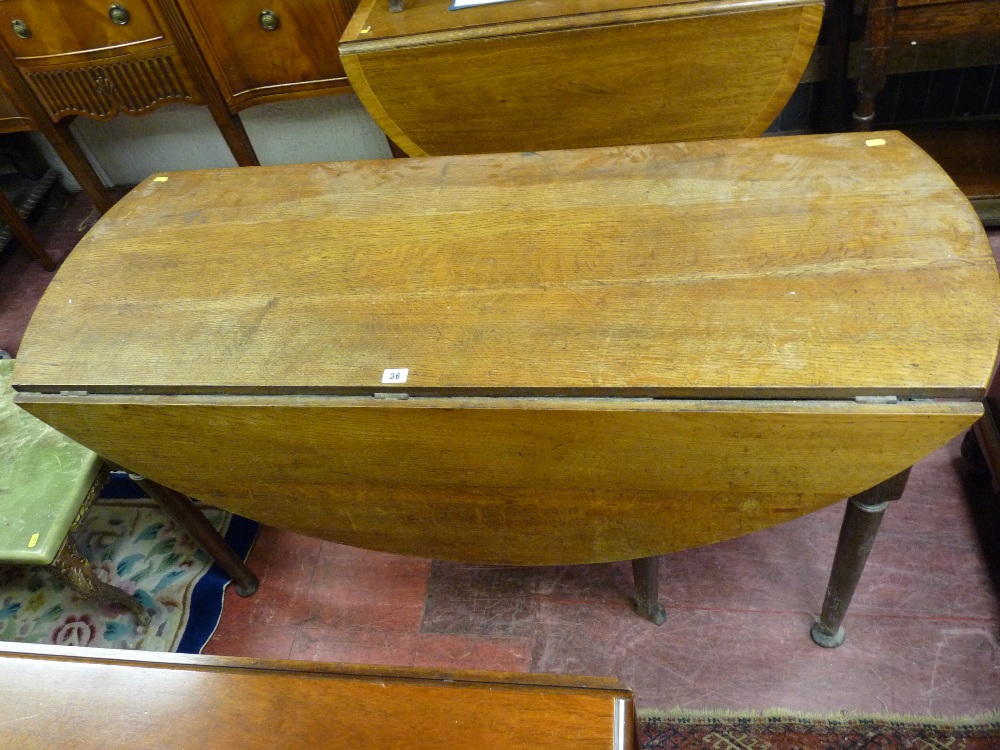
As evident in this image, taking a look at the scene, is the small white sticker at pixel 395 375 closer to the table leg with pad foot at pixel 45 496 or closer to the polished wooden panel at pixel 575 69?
the table leg with pad foot at pixel 45 496

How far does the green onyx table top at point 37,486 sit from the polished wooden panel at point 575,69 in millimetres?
900

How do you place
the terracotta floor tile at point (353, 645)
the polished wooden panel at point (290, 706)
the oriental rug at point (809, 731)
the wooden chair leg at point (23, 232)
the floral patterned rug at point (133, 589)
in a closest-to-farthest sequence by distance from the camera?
the polished wooden panel at point (290, 706) → the oriental rug at point (809, 731) → the terracotta floor tile at point (353, 645) → the floral patterned rug at point (133, 589) → the wooden chair leg at point (23, 232)

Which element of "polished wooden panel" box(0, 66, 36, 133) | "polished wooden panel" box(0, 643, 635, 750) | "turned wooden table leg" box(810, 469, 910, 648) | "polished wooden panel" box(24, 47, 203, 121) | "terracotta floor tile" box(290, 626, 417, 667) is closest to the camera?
"polished wooden panel" box(0, 643, 635, 750)

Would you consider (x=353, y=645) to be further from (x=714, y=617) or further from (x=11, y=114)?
(x=11, y=114)

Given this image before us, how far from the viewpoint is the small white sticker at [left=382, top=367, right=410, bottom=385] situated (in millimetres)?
968

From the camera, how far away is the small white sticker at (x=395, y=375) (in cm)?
97

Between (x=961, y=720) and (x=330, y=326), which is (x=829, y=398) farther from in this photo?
(x=961, y=720)

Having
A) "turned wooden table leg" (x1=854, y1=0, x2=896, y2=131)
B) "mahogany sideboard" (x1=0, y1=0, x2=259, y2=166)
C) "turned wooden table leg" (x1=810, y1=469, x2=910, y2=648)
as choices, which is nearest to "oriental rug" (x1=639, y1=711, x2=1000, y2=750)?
"turned wooden table leg" (x1=810, y1=469, x2=910, y2=648)

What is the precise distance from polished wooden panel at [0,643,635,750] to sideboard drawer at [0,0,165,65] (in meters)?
1.63

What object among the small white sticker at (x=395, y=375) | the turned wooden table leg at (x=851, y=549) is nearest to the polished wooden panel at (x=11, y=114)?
the small white sticker at (x=395, y=375)

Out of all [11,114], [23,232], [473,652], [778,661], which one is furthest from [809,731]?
[23,232]

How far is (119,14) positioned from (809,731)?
6.98ft

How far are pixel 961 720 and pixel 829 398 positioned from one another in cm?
74

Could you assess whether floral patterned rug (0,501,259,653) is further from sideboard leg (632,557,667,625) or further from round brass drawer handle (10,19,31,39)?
round brass drawer handle (10,19,31,39)
